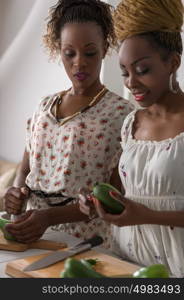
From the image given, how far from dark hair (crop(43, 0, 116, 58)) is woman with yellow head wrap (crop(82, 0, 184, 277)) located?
0.85 feet

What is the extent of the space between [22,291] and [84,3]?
1.08 m

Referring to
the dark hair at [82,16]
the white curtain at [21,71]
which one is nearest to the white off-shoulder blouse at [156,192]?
the dark hair at [82,16]

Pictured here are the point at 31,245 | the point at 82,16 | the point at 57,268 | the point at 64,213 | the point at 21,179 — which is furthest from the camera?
the point at 21,179

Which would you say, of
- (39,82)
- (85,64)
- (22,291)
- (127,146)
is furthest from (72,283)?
(39,82)

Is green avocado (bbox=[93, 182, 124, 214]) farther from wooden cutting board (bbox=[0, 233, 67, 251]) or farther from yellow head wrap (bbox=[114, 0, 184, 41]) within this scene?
yellow head wrap (bbox=[114, 0, 184, 41])

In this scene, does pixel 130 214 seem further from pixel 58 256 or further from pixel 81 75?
pixel 81 75

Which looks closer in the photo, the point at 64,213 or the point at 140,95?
the point at 140,95

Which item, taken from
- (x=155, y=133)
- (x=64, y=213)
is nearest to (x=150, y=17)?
(x=155, y=133)

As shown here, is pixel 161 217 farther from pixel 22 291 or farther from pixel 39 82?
pixel 39 82

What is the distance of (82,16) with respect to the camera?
Answer: 1615 millimetres

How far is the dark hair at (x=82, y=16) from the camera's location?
1.62 meters

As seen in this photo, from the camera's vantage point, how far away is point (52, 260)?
1.17 meters

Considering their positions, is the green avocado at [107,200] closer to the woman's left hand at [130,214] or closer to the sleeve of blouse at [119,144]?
the woman's left hand at [130,214]

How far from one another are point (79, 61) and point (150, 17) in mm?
329
